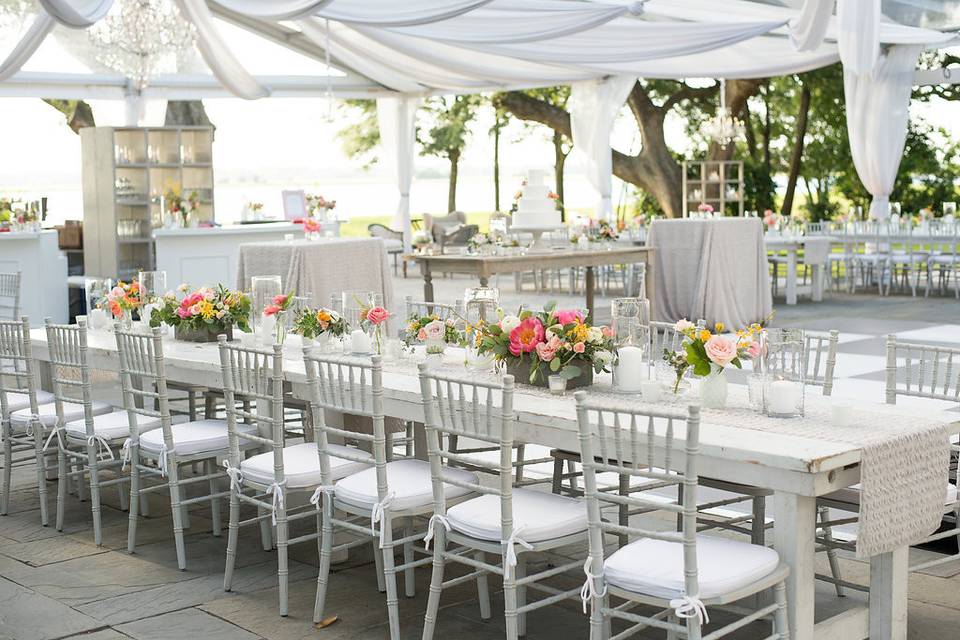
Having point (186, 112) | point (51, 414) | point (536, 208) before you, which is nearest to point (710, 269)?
point (536, 208)

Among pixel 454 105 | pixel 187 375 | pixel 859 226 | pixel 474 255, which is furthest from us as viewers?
pixel 454 105

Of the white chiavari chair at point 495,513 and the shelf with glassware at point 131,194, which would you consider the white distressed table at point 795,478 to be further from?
the shelf with glassware at point 131,194

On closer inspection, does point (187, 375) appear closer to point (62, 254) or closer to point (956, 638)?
point (956, 638)

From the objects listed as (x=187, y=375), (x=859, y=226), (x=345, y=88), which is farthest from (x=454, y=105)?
(x=187, y=375)

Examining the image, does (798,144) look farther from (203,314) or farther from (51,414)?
(51,414)

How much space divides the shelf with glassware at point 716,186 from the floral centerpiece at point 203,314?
43.2ft

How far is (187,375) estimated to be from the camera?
198 inches

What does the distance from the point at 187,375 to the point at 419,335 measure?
1129mm

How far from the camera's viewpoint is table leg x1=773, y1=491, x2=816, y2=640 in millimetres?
3121

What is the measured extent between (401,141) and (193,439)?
567 inches

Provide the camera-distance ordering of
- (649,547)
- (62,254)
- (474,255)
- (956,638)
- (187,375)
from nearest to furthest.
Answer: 1. (649,547)
2. (956,638)
3. (187,375)
4. (474,255)
5. (62,254)

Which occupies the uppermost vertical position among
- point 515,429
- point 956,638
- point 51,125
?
point 51,125

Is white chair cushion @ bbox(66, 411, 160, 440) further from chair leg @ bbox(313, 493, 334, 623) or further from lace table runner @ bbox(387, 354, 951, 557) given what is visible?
lace table runner @ bbox(387, 354, 951, 557)

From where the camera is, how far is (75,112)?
18.6 m
